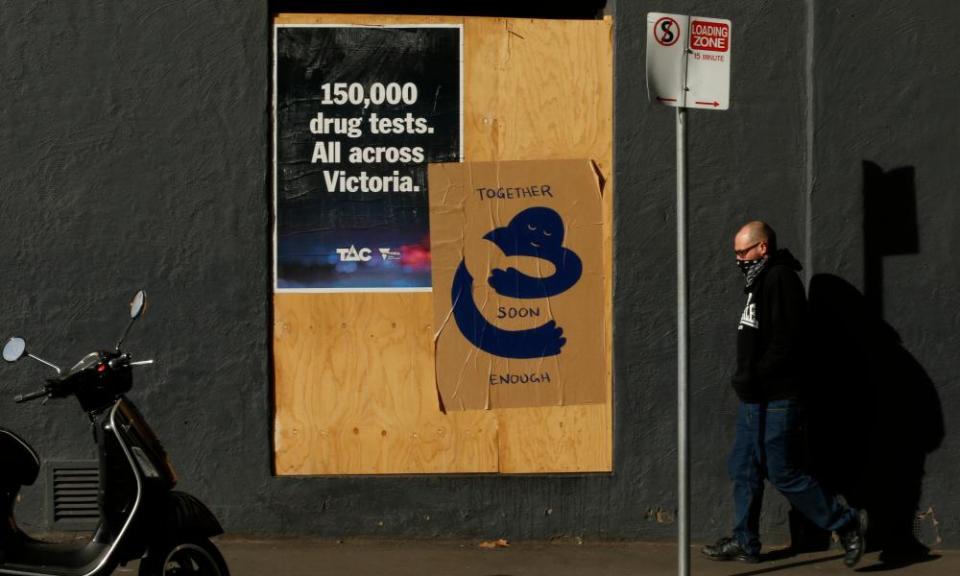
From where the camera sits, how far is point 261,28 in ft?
24.6

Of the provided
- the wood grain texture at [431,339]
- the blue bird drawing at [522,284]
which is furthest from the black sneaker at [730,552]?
the blue bird drawing at [522,284]

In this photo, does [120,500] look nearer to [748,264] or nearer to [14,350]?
A: [14,350]

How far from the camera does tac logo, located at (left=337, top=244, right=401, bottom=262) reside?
7.58 metres

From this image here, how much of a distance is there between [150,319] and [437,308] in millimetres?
1713

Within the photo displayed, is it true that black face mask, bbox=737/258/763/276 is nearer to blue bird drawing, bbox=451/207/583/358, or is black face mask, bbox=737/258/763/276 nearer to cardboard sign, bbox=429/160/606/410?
cardboard sign, bbox=429/160/606/410

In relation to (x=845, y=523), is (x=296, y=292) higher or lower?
higher

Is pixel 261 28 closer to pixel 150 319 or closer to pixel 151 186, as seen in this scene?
pixel 151 186

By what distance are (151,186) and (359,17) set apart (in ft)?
5.26

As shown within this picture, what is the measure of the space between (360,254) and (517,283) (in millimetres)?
961

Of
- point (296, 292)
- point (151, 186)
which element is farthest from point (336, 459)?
point (151, 186)

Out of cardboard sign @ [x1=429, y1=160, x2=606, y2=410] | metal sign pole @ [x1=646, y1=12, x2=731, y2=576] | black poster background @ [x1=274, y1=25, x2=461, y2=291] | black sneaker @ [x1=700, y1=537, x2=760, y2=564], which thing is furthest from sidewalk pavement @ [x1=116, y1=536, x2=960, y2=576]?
black poster background @ [x1=274, y1=25, x2=461, y2=291]

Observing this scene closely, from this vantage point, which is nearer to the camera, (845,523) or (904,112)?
(845,523)

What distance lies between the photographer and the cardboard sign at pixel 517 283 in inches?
298

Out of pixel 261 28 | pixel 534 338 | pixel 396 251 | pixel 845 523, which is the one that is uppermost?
pixel 261 28
